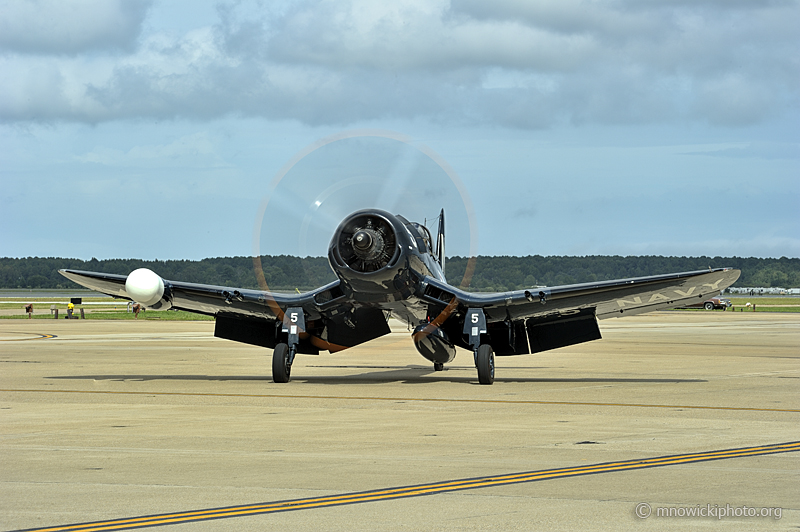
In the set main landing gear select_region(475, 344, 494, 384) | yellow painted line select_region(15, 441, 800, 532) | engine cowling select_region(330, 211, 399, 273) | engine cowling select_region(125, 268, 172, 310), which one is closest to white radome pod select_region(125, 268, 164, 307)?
engine cowling select_region(125, 268, 172, 310)

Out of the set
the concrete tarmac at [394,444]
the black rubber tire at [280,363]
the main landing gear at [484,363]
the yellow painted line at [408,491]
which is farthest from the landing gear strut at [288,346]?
the yellow painted line at [408,491]

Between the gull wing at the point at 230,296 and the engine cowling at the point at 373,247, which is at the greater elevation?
the engine cowling at the point at 373,247

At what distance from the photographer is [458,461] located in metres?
10.0

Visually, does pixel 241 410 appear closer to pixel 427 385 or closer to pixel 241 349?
pixel 427 385

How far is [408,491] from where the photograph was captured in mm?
8344

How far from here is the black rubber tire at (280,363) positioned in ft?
67.5

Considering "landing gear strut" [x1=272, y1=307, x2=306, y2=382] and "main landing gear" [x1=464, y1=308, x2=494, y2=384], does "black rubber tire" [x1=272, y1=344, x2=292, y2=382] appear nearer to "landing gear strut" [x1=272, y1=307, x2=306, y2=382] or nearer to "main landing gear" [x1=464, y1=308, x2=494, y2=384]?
"landing gear strut" [x1=272, y1=307, x2=306, y2=382]

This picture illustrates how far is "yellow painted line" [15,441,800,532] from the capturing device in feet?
23.3

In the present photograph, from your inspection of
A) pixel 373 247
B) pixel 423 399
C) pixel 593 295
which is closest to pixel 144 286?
pixel 373 247

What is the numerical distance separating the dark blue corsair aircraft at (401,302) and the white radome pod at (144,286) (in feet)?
0.08

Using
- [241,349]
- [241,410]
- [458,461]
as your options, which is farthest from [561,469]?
[241,349]

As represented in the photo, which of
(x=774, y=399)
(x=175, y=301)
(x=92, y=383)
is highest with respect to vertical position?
(x=175, y=301)

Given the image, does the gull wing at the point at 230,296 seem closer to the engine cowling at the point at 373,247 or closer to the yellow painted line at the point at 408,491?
the engine cowling at the point at 373,247

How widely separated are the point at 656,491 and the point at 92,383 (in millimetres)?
15335
